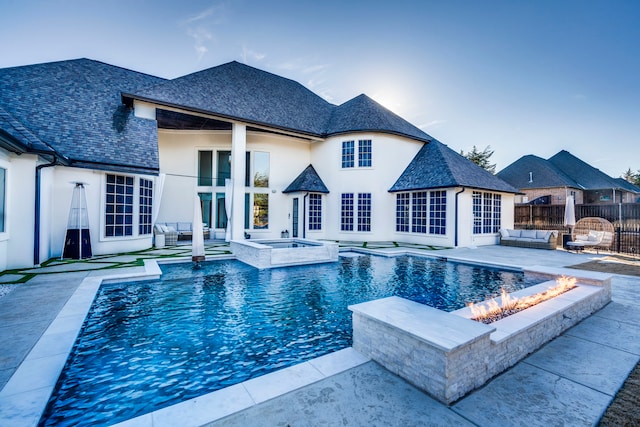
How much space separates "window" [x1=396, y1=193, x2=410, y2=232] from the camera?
16141 millimetres

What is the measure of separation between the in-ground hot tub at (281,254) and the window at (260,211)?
5.28 meters

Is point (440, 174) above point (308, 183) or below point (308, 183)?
above

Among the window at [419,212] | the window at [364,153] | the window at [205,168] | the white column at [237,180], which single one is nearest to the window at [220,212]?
the window at [205,168]

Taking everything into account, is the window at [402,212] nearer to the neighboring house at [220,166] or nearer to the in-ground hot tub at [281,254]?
the neighboring house at [220,166]

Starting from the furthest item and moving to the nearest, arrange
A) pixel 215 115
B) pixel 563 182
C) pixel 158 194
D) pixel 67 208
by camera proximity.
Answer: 1. pixel 563 182
2. pixel 215 115
3. pixel 158 194
4. pixel 67 208

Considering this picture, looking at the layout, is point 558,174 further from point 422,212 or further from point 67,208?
point 67,208

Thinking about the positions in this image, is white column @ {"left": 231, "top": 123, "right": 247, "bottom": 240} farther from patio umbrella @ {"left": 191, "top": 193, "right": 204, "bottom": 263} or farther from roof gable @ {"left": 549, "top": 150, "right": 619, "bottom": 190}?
roof gable @ {"left": 549, "top": 150, "right": 619, "bottom": 190}

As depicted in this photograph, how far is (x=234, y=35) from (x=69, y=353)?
14972mm

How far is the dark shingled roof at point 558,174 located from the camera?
26.5 metres

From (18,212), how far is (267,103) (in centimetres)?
1187

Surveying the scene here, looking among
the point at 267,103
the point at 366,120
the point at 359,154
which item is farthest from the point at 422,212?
the point at 267,103

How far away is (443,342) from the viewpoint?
8.16ft

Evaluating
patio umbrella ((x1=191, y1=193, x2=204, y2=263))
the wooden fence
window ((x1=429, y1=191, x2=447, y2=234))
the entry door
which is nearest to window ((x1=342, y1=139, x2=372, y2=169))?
the entry door

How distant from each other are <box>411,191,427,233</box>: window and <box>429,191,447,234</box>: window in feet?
1.22
